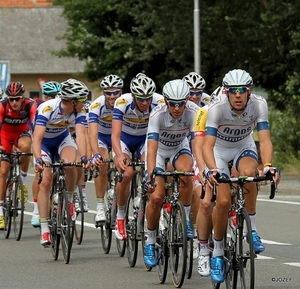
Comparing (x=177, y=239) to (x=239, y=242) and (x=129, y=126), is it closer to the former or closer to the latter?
(x=239, y=242)

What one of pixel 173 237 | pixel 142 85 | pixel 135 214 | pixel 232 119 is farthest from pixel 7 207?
pixel 232 119

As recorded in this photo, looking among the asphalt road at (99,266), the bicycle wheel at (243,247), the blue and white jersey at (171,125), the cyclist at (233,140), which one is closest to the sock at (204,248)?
the asphalt road at (99,266)

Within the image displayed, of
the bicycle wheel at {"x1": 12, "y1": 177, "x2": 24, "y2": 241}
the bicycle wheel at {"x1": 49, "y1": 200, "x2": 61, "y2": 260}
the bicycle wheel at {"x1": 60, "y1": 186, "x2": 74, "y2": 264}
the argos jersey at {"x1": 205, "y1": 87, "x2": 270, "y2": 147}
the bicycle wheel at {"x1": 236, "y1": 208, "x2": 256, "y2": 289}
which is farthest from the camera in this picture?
the bicycle wheel at {"x1": 12, "y1": 177, "x2": 24, "y2": 241}

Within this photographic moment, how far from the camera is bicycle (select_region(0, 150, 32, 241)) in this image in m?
15.5

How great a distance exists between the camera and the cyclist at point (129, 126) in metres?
12.6

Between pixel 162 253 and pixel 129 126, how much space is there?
106 inches

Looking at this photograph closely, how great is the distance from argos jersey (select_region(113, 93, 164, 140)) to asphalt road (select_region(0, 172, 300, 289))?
1412 millimetres

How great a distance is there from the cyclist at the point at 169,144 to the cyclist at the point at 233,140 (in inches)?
30.1

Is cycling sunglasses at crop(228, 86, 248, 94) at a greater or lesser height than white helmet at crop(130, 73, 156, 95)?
lesser

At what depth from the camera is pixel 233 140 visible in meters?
10.8

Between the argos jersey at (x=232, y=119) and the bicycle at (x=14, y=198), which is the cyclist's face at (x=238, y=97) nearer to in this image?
the argos jersey at (x=232, y=119)

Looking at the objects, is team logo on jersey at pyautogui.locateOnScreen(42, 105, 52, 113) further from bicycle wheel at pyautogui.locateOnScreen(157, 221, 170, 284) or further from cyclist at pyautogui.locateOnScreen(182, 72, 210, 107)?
bicycle wheel at pyautogui.locateOnScreen(157, 221, 170, 284)

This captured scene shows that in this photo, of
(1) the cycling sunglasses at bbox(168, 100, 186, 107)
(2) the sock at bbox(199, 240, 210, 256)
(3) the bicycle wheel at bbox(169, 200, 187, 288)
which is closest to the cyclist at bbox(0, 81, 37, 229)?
(1) the cycling sunglasses at bbox(168, 100, 186, 107)

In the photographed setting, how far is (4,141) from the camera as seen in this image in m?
16.6
